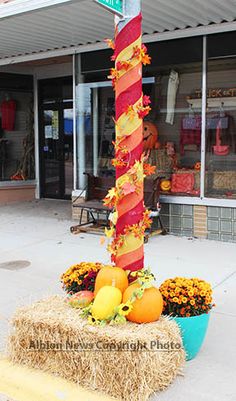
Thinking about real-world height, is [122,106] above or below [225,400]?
above

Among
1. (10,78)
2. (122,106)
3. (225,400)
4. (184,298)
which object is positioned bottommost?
(225,400)

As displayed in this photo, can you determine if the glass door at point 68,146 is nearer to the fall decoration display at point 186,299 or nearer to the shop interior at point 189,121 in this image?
the shop interior at point 189,121

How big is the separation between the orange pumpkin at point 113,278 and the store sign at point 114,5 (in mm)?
1682

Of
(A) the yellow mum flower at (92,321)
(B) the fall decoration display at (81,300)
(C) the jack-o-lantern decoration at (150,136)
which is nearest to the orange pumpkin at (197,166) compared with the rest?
(C) the jack-o-lantern decoration at (150,136)

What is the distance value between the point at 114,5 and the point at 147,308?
193cm

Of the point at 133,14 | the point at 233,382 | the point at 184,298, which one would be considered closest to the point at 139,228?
the point at 184,298

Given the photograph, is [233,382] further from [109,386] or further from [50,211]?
[50,211]

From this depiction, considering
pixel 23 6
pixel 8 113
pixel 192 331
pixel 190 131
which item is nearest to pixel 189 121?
pixel 190 131

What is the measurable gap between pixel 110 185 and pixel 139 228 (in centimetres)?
490

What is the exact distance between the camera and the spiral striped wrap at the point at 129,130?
126 inches

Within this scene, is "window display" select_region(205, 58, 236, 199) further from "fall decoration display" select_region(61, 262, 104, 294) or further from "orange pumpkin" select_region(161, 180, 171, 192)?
"fall decoration display" select_region(61, 262, 104, 294)

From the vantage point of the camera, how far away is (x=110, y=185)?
26.7ft

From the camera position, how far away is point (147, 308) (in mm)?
2988

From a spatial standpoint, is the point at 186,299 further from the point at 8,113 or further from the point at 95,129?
the point at 8,113
